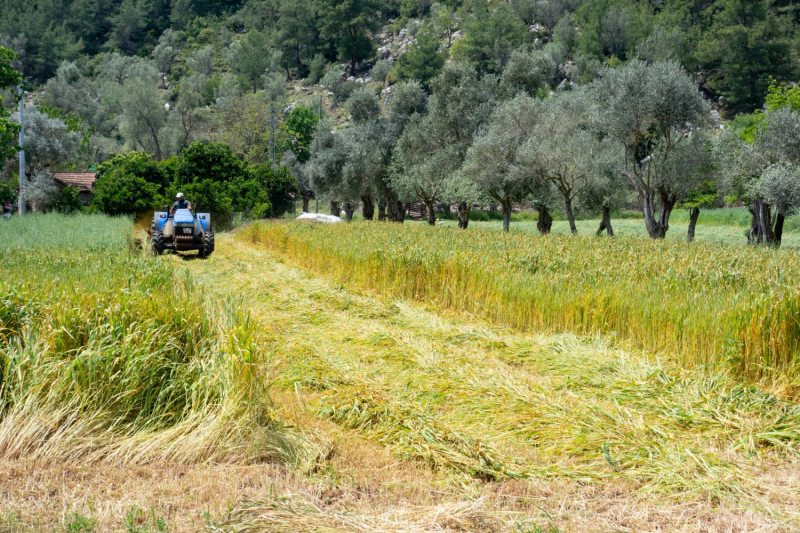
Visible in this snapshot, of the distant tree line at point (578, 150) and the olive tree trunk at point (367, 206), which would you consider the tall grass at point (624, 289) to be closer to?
the distant tree line at point (578, 150)

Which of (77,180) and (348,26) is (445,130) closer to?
(77,180)

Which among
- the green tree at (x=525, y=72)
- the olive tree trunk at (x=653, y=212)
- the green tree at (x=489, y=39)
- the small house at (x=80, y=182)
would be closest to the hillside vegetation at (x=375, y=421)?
the olive tree trunk at (x=653, y=212)

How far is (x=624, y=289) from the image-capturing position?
820 cm

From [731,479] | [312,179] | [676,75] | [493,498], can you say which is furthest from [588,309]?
[312,179]

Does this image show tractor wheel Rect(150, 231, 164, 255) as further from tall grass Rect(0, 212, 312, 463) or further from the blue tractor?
tall grass Rect(0, 212, 312, 463)

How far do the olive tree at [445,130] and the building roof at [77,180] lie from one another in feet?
82.2

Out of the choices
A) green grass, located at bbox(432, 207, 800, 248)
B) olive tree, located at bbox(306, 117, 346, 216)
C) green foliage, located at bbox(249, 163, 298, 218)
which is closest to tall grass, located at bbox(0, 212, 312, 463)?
green grass, located at bbox(432, 207, 800, 248)

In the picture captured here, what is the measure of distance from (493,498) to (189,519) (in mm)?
1924

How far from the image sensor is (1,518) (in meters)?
3.18

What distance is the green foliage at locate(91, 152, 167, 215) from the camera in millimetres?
34219

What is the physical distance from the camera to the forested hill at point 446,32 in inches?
2844

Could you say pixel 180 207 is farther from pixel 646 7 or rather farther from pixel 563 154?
pixel 646 7

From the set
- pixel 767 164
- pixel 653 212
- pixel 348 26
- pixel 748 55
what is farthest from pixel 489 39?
pixel 767 164

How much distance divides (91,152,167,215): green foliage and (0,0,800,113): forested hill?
55815mm
